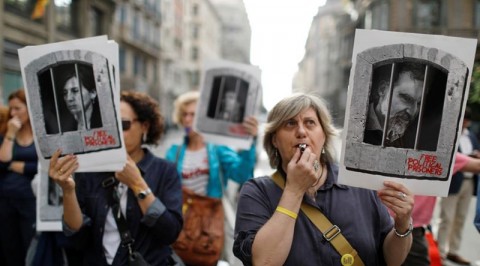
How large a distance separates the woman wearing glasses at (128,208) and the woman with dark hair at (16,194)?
168cm

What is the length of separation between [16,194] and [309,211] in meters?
3.02

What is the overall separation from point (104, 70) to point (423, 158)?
4.59 ft

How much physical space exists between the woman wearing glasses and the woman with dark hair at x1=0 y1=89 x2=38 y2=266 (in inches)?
66.1

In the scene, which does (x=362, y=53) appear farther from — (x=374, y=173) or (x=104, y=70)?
(x=104, y=70)

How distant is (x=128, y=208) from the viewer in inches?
95.1

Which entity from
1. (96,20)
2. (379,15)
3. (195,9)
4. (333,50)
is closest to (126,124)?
(96,20)

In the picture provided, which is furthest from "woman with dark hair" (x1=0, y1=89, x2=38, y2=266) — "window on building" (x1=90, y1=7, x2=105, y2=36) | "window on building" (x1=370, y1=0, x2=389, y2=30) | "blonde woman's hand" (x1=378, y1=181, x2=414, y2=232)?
"window on building" (x1=370, y1=0, x2=389, y2=30)

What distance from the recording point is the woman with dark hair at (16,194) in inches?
153

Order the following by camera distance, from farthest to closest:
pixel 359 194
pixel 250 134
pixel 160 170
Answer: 1. pixel 250 134
2. pixel 160 170
3. pixel 359 194

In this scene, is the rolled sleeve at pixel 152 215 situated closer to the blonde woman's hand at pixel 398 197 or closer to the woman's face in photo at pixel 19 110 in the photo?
the blonde woman's hand at pixel 398 197

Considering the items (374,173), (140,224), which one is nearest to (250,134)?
(140,224)

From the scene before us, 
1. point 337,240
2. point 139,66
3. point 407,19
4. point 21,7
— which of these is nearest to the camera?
point 337,240

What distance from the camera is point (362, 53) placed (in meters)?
1.66

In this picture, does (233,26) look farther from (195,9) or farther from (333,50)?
(333,50)
